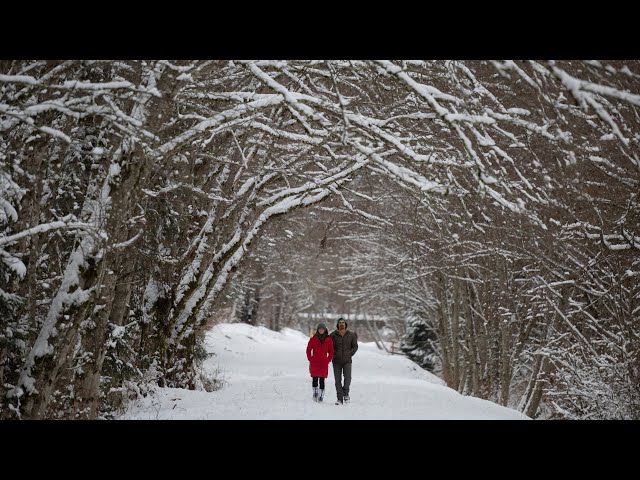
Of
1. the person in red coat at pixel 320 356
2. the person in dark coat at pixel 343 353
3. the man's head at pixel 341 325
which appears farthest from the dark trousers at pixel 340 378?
the man's head at pixel 341 325

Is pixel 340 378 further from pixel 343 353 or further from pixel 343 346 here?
pixel 343 346

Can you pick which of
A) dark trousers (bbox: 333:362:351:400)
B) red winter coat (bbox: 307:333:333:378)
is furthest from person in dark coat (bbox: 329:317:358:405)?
red winter coat (bbox: 307:333:333:378)

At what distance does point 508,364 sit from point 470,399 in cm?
422

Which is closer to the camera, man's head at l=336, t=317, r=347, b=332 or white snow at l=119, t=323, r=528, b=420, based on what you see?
white snow at l=119, t=323, r=528, b=420

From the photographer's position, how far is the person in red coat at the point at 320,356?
34.5ft

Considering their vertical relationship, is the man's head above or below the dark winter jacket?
above

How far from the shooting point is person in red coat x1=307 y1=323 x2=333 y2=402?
10.5 meters

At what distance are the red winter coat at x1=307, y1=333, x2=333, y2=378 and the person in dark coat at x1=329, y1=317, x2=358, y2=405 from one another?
12cm

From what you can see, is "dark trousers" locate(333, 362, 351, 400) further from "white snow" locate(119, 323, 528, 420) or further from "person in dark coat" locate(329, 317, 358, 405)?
"white snow" locate(119, 323, 528, 420)

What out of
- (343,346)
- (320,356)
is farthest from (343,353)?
(320,356)

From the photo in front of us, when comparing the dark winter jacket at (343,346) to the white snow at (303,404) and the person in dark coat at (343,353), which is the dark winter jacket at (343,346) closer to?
the person in dark coat at (343,353)

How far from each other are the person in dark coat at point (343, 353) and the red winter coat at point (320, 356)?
123 mm

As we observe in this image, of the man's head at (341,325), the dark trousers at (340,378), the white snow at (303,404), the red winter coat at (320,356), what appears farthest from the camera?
the man's head at (341,325)

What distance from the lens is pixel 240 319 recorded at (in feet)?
145
